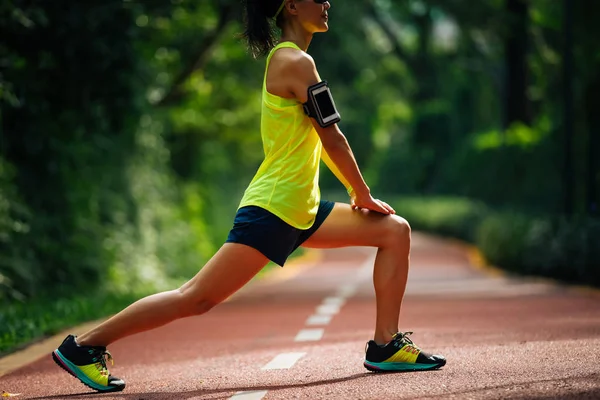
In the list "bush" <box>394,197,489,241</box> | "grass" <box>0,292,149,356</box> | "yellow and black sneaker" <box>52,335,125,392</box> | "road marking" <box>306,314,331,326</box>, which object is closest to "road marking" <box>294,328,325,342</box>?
"road marking" <box>306,314,331,326</box>

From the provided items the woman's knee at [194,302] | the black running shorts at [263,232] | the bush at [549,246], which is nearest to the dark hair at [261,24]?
the black running shorts at [263,232]

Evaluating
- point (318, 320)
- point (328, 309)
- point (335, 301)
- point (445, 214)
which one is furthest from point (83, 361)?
point (445, 214)

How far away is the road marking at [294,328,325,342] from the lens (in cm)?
1086

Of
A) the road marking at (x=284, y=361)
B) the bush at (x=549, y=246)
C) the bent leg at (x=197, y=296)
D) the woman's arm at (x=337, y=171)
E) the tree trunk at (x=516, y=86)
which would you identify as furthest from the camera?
the tree trunk at (x=516, y=86)

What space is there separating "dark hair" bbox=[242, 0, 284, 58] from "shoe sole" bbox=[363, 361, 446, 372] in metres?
1.75

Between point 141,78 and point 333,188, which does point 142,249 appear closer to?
point 141,78

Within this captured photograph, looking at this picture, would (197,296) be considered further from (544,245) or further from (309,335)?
(544,245)

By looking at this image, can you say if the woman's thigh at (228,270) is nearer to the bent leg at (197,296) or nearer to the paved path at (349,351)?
the bent leg at (197,296)

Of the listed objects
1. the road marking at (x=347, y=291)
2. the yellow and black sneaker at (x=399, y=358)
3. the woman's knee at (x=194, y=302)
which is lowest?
the road marking at (x=347, y=291)

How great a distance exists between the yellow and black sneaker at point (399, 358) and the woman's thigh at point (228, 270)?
0.93 m

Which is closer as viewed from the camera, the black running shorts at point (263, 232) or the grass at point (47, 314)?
the black running shorts at point (263, 232)

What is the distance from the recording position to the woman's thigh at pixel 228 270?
6.79 meters

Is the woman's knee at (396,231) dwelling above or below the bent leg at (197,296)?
above

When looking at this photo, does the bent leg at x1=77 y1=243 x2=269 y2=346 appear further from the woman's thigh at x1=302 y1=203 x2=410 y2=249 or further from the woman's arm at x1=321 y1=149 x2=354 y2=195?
the woman's arm at x1=321 y1=149 x2=354 y2=195
